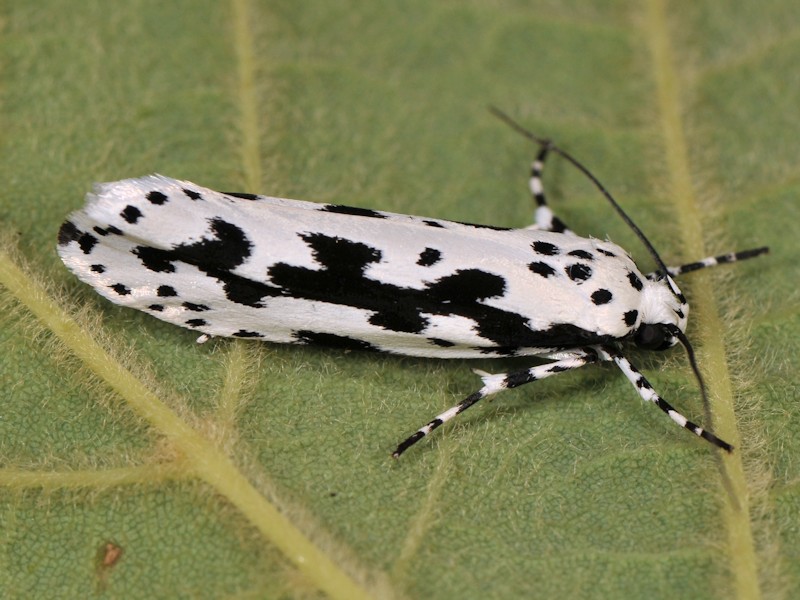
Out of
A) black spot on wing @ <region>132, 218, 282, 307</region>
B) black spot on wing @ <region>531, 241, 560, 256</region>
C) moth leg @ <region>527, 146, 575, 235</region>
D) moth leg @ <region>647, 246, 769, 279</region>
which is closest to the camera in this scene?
black spot on wing @ <region>132, 218, 282, 307</region>

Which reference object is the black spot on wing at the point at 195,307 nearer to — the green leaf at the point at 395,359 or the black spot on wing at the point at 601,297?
Answer: the green leaf at the point at 395,359

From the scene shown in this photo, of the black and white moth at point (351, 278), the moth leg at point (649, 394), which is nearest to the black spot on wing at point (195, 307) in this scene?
the black and white moth at point (351, 278)

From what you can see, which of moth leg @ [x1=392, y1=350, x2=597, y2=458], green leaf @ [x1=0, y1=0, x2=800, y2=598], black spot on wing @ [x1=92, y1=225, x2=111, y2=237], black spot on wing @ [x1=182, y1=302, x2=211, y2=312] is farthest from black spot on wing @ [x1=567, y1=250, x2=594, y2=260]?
black spot on wing @ [x1=92, y1=225, x2=111, y2=237]

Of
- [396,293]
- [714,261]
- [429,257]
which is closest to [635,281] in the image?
[714,261]

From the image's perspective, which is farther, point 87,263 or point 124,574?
point 87,263

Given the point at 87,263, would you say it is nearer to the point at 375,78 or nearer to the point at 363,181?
the point at 363,181

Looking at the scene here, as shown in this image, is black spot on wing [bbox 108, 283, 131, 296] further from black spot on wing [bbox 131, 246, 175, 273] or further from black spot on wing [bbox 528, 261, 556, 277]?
black spot on wing [bbox 528, 261, 556, 277]

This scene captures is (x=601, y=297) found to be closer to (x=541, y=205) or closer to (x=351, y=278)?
(x=541, y=205)

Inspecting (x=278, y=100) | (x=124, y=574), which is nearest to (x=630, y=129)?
(x=278, y=100)
